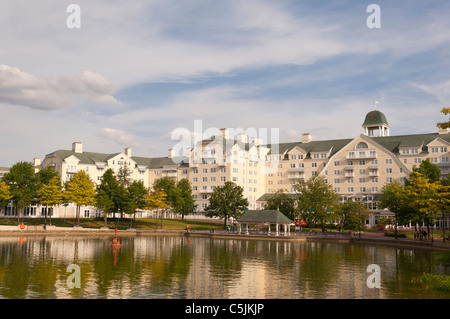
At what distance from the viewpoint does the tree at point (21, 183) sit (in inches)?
3445

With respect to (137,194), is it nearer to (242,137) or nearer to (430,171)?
(242,137)

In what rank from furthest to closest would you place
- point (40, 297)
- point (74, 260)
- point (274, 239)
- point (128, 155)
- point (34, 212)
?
1. point (128, 155)
2. point (34, 212)
3. point (274, 239)
4. point (74, 260)
5. point (40, 297)

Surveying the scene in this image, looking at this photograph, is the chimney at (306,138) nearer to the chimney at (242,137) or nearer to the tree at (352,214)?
the chimney at (242,137)

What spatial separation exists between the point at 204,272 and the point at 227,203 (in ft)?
203

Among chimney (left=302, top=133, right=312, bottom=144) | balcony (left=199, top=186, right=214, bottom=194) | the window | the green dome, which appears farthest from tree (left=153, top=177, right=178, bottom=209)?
the green dome

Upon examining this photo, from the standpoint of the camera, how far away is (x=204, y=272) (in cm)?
3775

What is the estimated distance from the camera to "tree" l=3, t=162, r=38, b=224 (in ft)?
287

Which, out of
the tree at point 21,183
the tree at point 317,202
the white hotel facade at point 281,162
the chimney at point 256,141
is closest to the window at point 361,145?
the white hotel facade at point 281,162

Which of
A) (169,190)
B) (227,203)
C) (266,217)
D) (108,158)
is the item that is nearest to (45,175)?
(169,190)

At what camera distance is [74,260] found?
4316 cm

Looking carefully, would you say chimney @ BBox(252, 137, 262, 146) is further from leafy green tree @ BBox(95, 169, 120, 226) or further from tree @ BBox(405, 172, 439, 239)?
tree @ BBox(405, 172, 439, 239)
